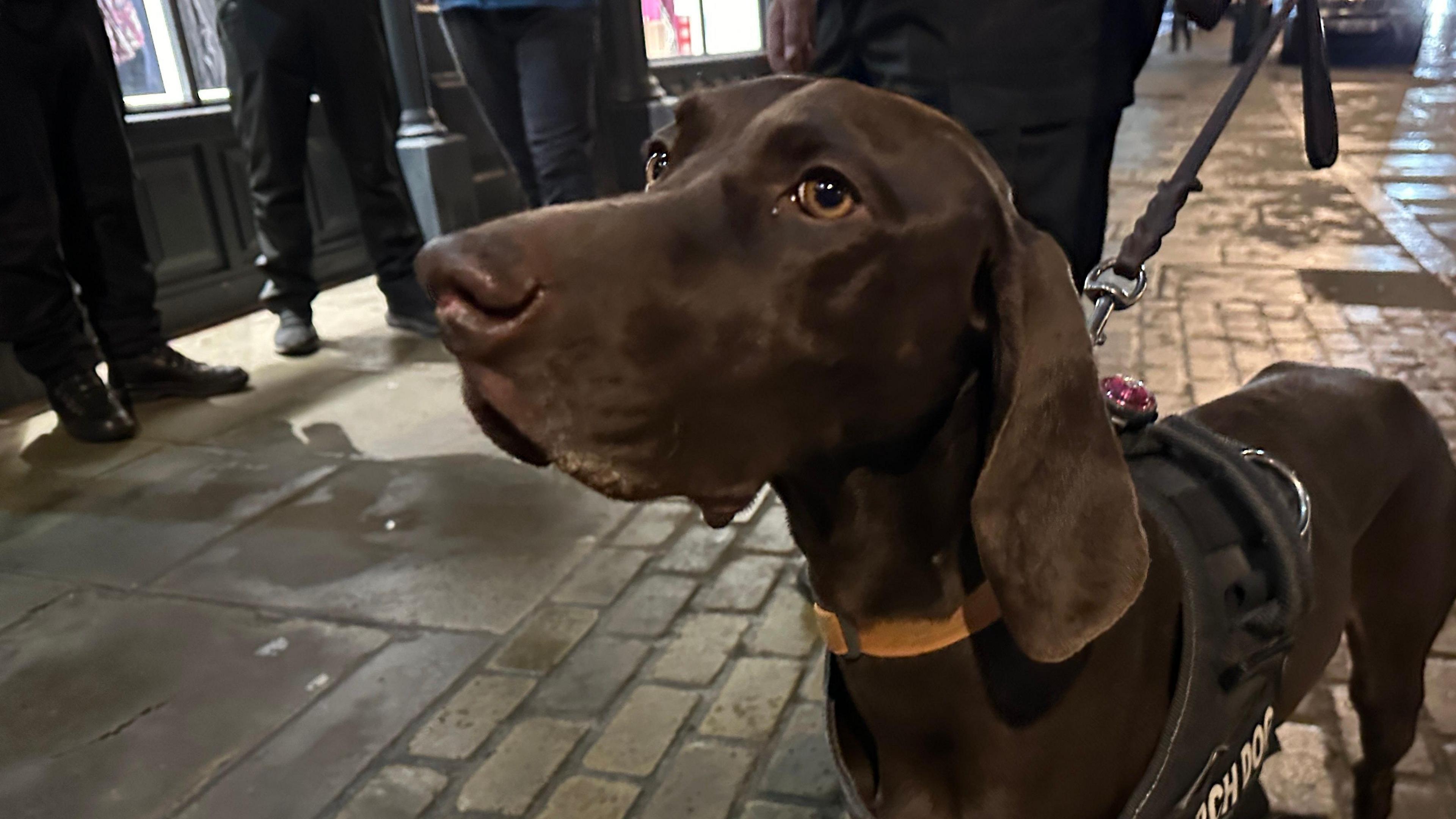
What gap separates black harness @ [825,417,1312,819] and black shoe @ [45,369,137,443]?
3557mm

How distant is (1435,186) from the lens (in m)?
7.57

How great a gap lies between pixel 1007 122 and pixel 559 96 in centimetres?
270

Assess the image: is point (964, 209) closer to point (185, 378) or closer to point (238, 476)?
point (238, 476)

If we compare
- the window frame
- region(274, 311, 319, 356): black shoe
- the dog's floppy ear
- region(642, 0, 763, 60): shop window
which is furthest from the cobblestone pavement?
region(642, 0, 763, 60): shop window

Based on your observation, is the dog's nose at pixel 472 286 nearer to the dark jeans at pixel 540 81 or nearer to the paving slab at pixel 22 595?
the paving slab at pixel 22 595

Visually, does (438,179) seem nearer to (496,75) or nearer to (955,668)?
(496,75)

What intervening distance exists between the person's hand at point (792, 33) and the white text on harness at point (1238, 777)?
1.60 m

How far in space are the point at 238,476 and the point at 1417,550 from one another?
11.5 ft

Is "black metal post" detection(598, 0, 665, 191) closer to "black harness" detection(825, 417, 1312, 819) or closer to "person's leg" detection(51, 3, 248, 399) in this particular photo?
"person's leg" detection(51, 3, 248, 399)

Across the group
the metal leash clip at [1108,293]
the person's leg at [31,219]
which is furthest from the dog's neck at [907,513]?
the person's leg at [31,219]

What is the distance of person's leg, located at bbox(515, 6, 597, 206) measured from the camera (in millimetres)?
4207

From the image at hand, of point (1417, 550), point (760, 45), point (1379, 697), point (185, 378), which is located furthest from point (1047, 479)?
point (760, 45)

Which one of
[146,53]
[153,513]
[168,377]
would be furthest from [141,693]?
[146,53]

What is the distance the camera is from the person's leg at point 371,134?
476 cm
